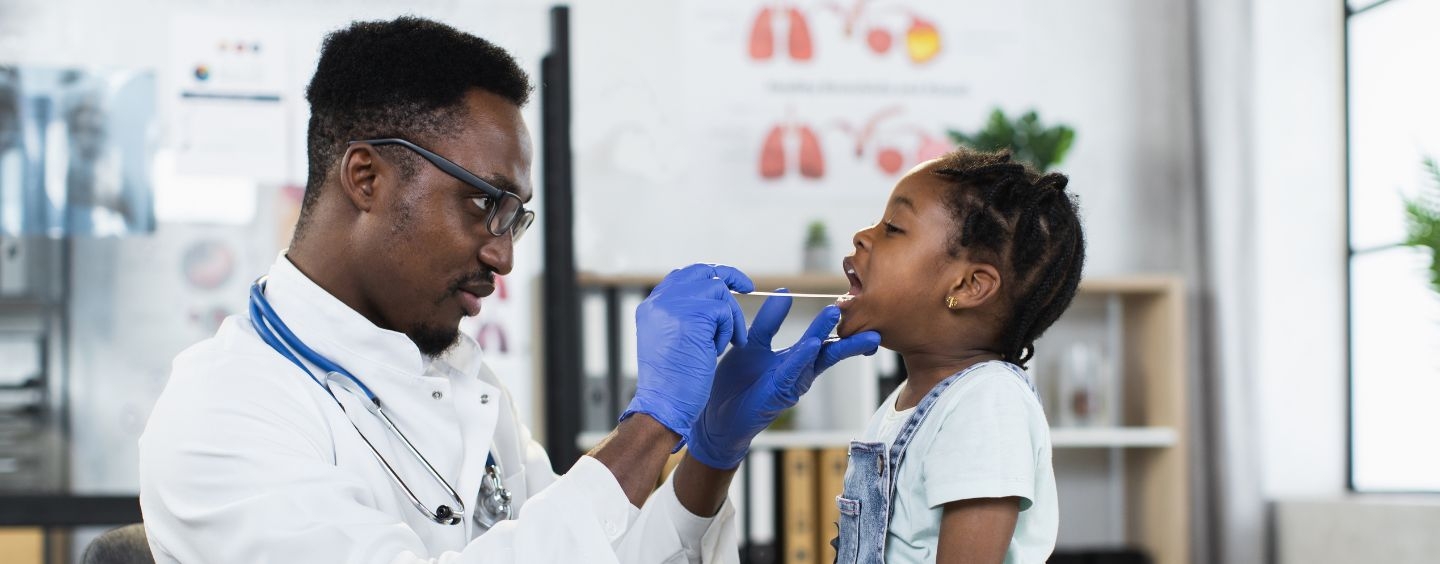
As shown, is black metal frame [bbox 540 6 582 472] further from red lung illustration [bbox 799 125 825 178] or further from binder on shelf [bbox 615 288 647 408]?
red lung illustration [bbox 799 125 825 178]

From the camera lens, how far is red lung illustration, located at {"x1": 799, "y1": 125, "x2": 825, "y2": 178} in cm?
371

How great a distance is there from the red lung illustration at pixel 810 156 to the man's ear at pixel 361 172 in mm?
2409

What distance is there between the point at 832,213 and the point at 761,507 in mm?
884

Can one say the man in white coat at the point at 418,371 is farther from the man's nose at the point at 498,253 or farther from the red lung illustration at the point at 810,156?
the red lung illustration at the point at 810,156

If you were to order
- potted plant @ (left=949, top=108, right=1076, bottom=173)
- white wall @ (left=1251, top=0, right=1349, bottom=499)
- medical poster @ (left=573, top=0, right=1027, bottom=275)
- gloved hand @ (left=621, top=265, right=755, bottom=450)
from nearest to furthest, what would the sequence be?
gloved hand @ (left=621, top=265, right=755, bottom=450) → potted plant @ (left=949, top=108, right=1076, bottom=173) → white wall @ (left=1251, top=0, right=1349, bottom=499) → medical poster @ (left=573, top=0, right=1027, bottom=275)

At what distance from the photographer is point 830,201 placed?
12.2 feet

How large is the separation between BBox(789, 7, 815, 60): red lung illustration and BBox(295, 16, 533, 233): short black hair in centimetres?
233

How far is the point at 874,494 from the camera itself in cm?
144

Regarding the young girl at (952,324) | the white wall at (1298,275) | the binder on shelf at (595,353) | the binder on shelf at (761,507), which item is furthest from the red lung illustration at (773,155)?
the young girl at (952,324)

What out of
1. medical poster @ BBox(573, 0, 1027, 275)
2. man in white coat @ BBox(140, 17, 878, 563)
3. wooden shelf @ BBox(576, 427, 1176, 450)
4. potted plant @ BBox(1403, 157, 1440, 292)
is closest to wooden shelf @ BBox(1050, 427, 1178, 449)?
wooden shelf @ BBox(576, 427, 1176, 450)

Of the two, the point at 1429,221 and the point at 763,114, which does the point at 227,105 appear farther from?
the point at 1429,221

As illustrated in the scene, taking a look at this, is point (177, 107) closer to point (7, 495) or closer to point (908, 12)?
point (7, 495)

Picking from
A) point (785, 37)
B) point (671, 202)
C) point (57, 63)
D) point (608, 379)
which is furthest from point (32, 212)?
point (785, 37)

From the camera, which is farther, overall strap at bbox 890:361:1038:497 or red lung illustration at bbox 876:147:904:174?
red lung illustration at bbox 876:147:904:174
